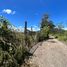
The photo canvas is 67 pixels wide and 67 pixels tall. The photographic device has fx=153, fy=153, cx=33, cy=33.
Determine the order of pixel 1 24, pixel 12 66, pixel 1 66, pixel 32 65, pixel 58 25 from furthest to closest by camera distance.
Result: pixel 58 25 < pixel 32 65 < pixel 1 24 < pixel 12 66 < pixel 1 66

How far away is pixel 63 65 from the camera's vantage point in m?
7.21

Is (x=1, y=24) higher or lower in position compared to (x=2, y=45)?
higher

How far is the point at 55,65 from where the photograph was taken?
23.5 feet

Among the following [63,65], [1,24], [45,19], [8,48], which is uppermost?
[45,19]

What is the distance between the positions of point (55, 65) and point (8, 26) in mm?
2873

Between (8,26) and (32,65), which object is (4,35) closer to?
(8,26)

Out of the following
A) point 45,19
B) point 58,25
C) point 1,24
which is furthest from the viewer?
point 45,19

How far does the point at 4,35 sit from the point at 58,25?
2167 inches

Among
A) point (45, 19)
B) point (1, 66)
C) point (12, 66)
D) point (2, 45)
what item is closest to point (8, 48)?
point (2, 45)

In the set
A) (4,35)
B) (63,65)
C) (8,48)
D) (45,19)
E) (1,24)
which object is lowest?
(63,65)

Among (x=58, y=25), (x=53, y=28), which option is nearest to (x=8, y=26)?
(x=58, y=25)

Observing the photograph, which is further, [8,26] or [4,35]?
[8,26]

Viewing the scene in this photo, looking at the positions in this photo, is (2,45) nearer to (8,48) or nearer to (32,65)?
(8,48)

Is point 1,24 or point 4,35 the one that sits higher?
point 1,24
